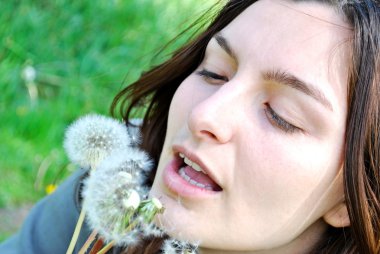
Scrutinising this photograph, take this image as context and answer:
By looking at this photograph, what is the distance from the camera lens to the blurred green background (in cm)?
219

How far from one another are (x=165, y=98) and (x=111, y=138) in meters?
0.40

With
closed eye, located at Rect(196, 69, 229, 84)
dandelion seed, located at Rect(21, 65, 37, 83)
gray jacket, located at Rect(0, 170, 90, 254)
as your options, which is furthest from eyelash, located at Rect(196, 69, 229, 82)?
dandelion seed, located at Rect(21, 65, 37, 83)

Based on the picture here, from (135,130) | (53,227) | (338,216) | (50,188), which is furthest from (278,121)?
(50,188)

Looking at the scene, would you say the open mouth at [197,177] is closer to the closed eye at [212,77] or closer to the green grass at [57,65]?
the closed eye at [212,77]

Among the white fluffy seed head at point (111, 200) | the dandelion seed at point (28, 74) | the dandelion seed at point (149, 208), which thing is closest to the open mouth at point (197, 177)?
the white fluffy seed head at point (111, 200)

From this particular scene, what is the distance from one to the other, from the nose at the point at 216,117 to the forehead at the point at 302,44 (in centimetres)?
6

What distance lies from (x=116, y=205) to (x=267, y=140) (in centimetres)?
28

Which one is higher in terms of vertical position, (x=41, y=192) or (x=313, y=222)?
(x=313, y=222)

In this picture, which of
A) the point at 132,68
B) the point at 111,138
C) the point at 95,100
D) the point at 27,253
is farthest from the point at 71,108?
the point at 111,138

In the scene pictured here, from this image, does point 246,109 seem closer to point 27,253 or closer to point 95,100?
point 27,253

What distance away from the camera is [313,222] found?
4.01ft

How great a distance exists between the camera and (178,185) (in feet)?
3.58

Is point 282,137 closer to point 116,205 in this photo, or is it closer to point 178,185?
point 178,185

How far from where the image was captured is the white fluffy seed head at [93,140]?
1073 mm
